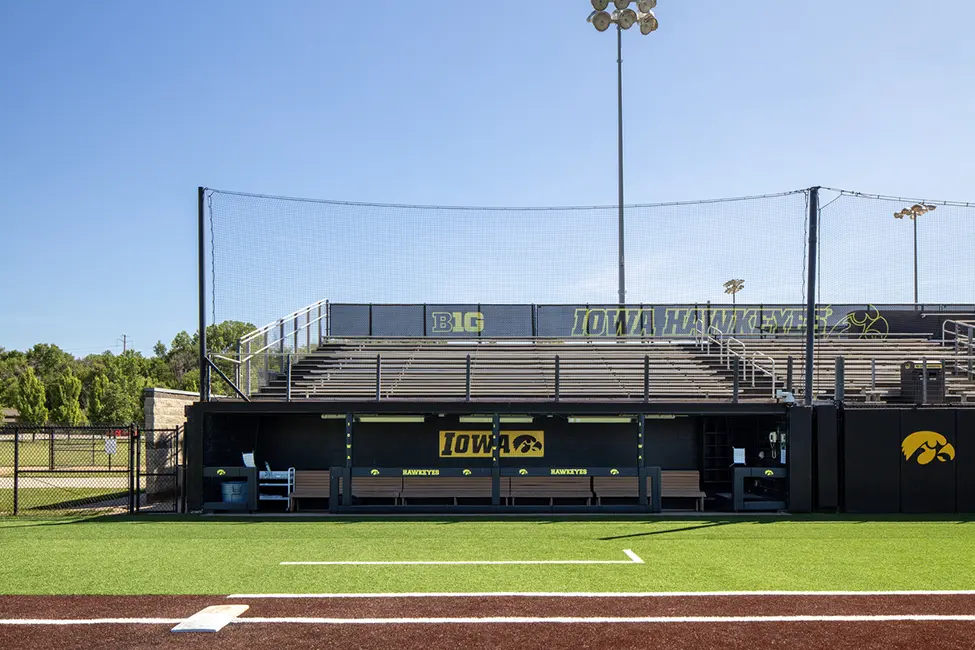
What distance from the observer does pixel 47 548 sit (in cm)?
1037

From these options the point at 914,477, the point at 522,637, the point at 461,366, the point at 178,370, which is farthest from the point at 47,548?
the point at 178,370

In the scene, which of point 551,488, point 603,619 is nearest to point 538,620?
point 603,619

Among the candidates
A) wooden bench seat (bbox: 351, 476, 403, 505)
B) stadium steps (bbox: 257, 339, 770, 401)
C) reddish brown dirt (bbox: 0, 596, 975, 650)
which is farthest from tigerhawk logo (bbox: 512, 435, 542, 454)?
reddish brown dirt (bbox: 0, 596, 975, 650)

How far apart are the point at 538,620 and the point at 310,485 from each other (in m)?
9.29

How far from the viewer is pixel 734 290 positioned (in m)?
20.2

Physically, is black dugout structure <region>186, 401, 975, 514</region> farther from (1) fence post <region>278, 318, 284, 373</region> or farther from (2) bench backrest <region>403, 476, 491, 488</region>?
(1) fence post <region>278, 318, 284, 373</region>

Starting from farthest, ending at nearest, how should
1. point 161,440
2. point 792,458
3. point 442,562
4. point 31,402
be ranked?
point 31,402, point 161,440, point 792,458, point 442,562

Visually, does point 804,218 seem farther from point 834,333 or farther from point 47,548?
point 47,548

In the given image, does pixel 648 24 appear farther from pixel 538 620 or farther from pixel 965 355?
pixel 538 620

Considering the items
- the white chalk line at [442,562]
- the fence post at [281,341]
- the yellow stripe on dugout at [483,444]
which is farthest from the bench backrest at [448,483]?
the white chalk line at [442,562]

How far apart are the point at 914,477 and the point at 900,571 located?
6236mm

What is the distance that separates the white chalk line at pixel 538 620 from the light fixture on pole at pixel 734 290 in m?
13.5

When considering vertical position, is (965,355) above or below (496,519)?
above

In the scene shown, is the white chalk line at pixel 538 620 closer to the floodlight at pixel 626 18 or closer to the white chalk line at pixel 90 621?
the white chalk line at pixel 90 621
